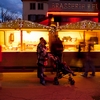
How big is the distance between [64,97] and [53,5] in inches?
616

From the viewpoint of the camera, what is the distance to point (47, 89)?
1049 cm

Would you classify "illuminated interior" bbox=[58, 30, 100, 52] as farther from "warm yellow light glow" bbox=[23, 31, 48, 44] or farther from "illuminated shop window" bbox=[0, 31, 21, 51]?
"illuminated shop window" bbox=[0, 31, 21, 51]

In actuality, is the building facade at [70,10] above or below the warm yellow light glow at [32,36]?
above

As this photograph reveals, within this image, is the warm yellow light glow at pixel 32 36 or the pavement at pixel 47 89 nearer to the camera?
the pavement at pixel 47 89

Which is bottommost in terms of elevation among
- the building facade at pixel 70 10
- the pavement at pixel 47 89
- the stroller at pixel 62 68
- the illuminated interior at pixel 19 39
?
the pavement at pixel 47 89

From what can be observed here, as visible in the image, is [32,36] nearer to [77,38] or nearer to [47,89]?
[77,38]

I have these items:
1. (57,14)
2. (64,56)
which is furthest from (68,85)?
(57,14)

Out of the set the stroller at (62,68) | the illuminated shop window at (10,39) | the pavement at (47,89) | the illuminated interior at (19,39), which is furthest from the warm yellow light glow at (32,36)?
the stroller at (62,68)

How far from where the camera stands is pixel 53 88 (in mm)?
10664

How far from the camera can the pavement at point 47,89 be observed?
9.26 m

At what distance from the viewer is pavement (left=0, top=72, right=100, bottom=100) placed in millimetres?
9258

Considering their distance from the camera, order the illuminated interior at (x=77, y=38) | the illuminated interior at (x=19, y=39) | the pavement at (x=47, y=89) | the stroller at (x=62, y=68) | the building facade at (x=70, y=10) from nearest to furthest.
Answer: the pavement at (x=47, y=89) < the stroller at (x=62, y=68) < the illuminated interior at (x=19, y=39) < the illuminated interior at (x=77, y=38) < the building facade at (x=70, y=10)

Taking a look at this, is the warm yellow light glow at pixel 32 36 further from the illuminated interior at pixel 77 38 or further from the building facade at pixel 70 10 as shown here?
the building facade at pixel 70 10

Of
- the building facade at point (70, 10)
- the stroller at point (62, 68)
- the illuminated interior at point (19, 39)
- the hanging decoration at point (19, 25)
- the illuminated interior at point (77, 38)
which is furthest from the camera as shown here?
the building facade at point (70, 10)
